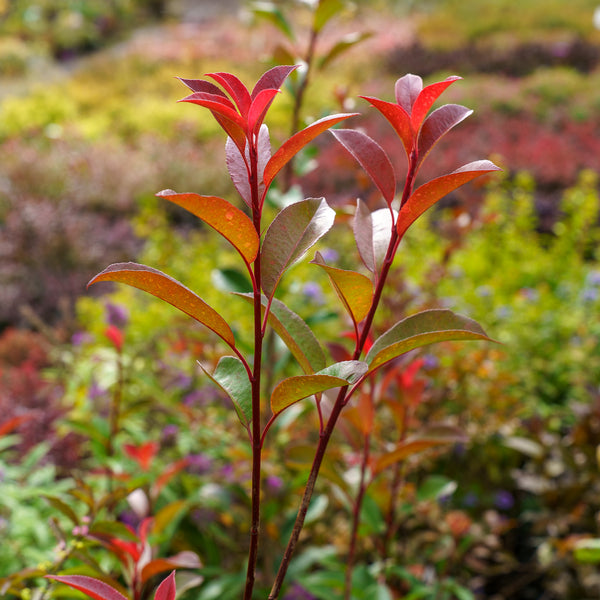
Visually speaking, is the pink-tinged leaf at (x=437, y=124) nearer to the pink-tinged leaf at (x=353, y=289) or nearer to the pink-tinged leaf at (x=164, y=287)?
the pink-tinged leaf at (x=353, y=289)

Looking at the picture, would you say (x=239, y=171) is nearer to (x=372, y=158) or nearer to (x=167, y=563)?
(x=372, y=158)

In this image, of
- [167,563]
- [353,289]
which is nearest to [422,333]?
[353,289]

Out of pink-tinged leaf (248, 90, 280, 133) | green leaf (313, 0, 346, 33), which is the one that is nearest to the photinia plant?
pink-tinged leaf (248, 90, 280, 133)

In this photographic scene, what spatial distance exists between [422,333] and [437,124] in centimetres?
19

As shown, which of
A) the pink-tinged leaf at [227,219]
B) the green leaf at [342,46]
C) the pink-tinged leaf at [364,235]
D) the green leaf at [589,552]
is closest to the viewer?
the pink-tinged leaf at [227,219]

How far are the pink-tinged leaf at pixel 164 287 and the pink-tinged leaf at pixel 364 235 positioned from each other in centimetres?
15

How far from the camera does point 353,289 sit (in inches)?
20.6

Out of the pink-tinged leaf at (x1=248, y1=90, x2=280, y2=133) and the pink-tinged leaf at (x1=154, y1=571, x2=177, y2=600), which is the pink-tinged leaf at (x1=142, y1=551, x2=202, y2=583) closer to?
the pink-tinged leaf at (x1=154, y1=571, x2=177, y2=600)

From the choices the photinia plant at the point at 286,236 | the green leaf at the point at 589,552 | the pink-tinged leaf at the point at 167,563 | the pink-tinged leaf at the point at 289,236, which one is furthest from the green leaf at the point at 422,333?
the green leaf at the point at 589,552

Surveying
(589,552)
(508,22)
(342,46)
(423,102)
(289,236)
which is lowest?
(589,552)

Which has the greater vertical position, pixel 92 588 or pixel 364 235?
pixel 364 235

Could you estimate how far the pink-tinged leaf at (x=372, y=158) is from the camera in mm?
521

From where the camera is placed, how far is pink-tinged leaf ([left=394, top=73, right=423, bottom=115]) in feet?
1.72

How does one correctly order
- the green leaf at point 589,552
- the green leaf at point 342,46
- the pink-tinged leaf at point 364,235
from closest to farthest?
the pink-tinged leaf at point 364,235 < the green leaf at point 589,552 < the green leaf at point 342,46
